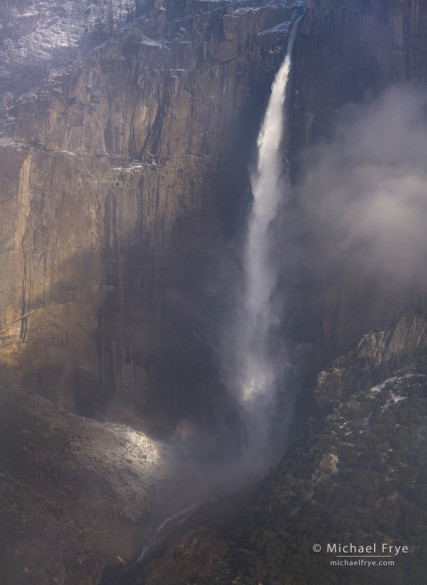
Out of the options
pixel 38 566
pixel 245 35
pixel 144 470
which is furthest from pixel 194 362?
pixel 245 35

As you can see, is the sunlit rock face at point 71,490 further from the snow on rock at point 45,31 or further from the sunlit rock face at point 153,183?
the snow on rock at point 45,31

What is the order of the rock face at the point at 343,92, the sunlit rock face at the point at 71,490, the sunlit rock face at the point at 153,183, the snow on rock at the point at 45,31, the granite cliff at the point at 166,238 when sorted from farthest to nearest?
the snow on rock at the point at 45,31
the sunlit rock face at the point at 153,183
the rock face at the point at 343,92
the granite cliff at the point at 166,238
the sunlit rock face at the point at 71,490

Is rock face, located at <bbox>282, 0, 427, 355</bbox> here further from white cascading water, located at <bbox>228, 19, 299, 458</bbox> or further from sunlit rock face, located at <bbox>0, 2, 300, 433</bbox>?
sunlit rock face, located at <bbox>0, 2, 300, 433</bbox>

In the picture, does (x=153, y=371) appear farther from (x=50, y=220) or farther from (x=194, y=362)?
(x=50, y=220)

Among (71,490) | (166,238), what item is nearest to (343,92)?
(166,238)

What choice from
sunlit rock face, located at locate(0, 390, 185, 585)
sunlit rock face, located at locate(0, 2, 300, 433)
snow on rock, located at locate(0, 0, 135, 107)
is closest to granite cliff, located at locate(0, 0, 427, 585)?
sunlit rock face, located at locate(0, 2, 300, 433)

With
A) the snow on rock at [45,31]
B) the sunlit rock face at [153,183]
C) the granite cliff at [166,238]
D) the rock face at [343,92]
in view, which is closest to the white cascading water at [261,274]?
the granite cliff at [166,238]
